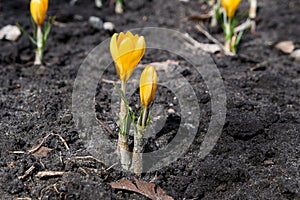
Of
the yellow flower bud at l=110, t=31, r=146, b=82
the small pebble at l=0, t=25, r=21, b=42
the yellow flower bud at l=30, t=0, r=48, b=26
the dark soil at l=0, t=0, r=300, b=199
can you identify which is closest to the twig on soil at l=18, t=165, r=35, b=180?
the dark soil at l=0, t=0, r=300, b=199

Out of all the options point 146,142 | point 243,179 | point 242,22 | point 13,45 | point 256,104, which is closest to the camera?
point 243,179

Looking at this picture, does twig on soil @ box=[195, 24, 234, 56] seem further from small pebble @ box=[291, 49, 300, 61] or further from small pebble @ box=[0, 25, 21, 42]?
small pebble @ box=[0, 25, 21, 42]

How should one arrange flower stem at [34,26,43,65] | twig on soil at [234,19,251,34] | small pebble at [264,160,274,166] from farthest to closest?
twig on soil at [234,19,251,34]
flower stem at [34,26,43,65]
small pebble at [264,160,274,166]

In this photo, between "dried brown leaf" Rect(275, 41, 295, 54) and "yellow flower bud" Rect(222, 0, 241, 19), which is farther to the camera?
"dried brown leaf" Rect(275, 41, 295, 54)

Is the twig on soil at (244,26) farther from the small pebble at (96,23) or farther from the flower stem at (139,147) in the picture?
the flower stem at (139,147)

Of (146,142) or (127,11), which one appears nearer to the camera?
(146,142)

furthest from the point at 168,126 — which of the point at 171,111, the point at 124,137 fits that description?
the point at 124,137

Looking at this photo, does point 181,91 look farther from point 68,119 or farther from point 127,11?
point 127,11

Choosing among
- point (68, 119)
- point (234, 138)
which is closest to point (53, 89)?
point (68, 119)

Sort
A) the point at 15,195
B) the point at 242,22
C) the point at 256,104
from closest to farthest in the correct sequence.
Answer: the point at 15,195 → the point at 256,104 → the point at 242,22
